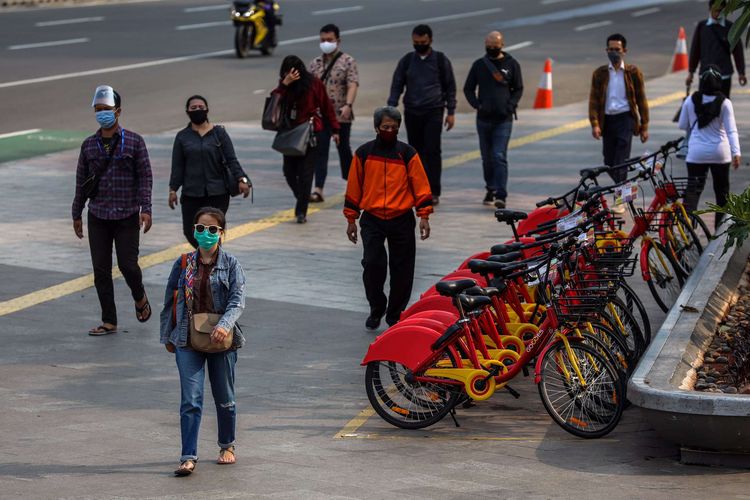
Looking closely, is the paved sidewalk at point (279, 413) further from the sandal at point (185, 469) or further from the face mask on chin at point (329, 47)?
the face mask on chin at point (329, 47)

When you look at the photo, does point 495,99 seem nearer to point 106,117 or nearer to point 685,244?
point 685,244

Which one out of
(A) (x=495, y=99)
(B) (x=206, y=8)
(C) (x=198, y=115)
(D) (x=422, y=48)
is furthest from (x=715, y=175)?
(B) (x=206, y=8)

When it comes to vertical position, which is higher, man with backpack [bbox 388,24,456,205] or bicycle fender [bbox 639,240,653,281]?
man with backpack [bbox 388,24,456,205]

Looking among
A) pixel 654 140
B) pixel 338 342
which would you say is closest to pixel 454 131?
pixel 654 140

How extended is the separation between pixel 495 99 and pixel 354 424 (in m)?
7.34

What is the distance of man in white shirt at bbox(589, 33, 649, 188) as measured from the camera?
611 inches

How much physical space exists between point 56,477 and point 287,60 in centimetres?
758

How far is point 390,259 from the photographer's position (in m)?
11.6

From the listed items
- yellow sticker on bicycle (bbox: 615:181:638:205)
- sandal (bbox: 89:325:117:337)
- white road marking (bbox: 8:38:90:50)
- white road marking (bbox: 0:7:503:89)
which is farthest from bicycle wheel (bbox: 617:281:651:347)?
white road marking (bbox: 8:38:90:50)

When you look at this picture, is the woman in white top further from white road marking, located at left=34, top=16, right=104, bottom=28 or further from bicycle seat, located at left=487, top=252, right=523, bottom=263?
white road marking, located at left=34, top=16, right=104, bottom=28

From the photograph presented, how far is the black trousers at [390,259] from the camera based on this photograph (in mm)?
11359

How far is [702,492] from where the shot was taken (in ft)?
25.5

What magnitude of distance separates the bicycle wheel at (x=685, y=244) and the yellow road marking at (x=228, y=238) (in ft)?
14.9

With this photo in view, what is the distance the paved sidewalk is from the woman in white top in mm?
2114
